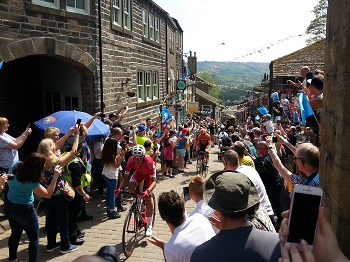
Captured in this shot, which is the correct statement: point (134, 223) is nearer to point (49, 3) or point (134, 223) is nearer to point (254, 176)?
point (254, 176)

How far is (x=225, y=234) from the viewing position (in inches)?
89.5

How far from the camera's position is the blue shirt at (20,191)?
14.3 feet

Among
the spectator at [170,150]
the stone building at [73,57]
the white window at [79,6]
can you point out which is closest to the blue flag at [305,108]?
the spectator at [170,150]

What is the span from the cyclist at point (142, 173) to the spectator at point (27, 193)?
65.5 inches

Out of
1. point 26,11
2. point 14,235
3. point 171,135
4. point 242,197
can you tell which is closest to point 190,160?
point 171,135

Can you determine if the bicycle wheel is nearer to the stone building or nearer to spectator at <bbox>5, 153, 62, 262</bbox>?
spectator at <bbox>5, 153, 62, 262</bbox>

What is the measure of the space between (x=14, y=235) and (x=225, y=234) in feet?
12.2

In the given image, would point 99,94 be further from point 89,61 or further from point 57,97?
point 57,97

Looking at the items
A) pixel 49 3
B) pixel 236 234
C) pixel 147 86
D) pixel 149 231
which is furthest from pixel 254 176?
pixel 147 86

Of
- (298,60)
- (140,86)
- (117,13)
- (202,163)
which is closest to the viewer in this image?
(202,163)

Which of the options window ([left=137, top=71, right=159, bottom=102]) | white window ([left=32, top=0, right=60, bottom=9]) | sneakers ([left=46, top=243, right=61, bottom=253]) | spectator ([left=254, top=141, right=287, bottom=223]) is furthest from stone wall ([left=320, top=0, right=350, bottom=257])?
window ([left=137, top=71, right=159, bottom=102])

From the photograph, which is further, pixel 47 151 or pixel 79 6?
pixel 79 6

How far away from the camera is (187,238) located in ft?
10.0

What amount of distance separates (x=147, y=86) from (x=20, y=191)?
1344cm
